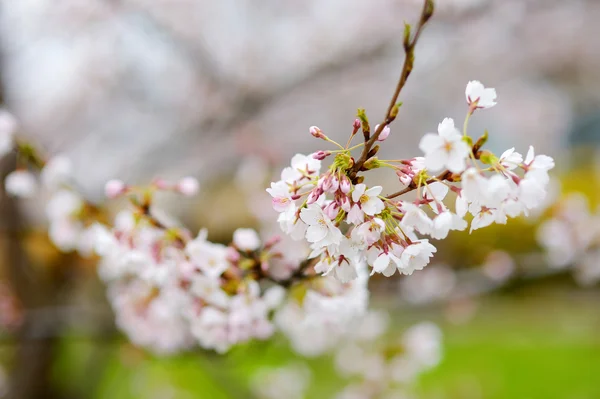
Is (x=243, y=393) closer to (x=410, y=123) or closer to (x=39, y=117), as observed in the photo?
(x=410, y=123)

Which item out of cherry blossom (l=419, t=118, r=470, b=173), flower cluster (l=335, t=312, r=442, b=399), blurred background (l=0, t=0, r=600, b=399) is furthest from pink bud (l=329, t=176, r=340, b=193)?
blurred background (l=0, t=0, r=600, b=399)

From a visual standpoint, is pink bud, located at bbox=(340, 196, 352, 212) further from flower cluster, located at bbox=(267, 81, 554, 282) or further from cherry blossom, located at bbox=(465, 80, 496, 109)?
cherry blossom, located at bbox=(465, 80, 496, 109)

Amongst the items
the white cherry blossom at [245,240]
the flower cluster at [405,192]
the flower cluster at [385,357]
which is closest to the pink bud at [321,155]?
the flower cluster at [405,192]

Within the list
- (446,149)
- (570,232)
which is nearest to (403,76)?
(446,149)

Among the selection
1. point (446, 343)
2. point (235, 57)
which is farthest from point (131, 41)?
point (446, 343)

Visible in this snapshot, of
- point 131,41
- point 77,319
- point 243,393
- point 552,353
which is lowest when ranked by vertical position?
point 243,393

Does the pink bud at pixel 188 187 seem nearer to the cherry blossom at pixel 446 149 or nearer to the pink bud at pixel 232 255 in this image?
the pink bud at pixel 232 255

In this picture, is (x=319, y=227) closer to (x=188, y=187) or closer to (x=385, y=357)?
(x=188, y=187)
